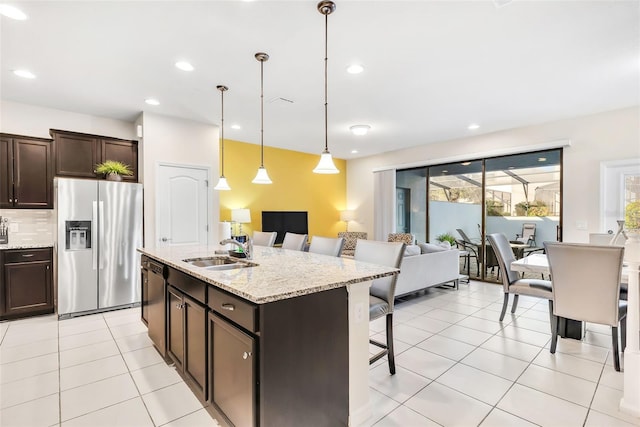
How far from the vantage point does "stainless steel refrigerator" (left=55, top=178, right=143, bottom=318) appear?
151 inches

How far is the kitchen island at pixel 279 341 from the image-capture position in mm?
1495

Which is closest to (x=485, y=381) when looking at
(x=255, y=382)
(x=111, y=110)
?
(x=255, y=382)

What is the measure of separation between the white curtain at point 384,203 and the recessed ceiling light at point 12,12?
628 cm

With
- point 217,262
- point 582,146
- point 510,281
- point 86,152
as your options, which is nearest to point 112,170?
point 86,152

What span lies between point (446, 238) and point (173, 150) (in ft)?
17.6

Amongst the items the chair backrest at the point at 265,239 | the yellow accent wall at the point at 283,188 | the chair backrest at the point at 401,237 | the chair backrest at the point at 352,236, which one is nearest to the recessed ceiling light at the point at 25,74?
the yellow accent wall at the point at 283,188

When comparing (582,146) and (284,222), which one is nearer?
(582,146)

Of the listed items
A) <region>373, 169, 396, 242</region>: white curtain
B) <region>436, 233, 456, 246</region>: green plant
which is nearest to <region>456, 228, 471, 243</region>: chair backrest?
<region>436, 233, 456, 246</region>: green plant

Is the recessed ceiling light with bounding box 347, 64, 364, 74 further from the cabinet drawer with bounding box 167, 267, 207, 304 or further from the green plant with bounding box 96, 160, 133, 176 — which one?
the green plant with bounding box 96, 160, 133, 176

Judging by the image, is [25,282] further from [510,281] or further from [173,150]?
[510,281]

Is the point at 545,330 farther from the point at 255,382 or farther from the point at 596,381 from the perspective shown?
the point at 255,382

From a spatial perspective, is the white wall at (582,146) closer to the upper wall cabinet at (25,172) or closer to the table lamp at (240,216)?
the table lamp at (240,216)

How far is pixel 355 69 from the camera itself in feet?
10.5

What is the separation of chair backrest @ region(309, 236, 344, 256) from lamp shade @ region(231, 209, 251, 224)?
112 inches
